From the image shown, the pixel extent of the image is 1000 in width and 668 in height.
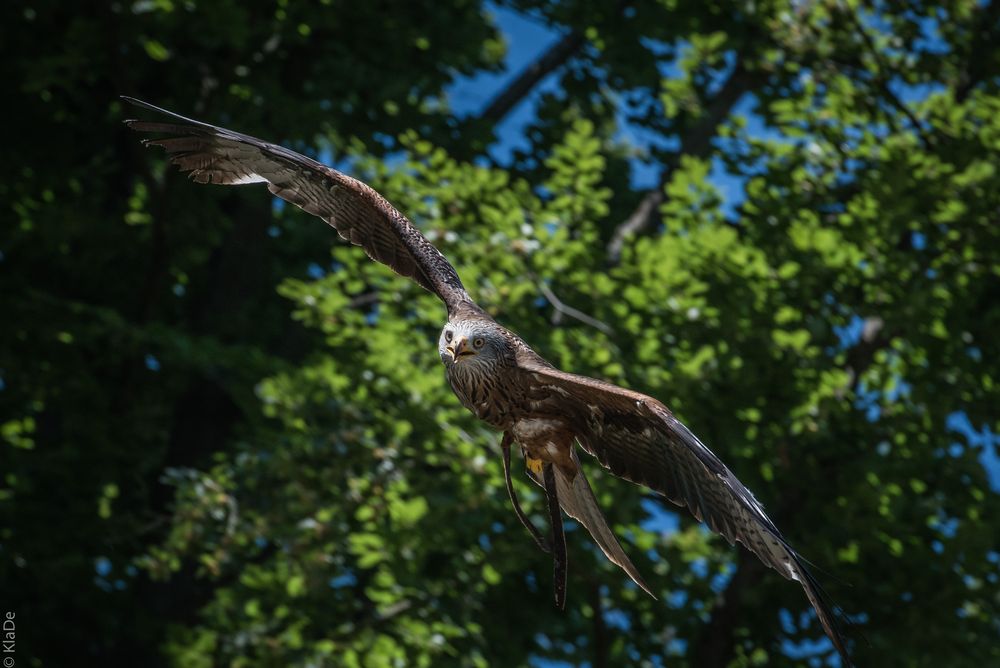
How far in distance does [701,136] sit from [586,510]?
8.18m

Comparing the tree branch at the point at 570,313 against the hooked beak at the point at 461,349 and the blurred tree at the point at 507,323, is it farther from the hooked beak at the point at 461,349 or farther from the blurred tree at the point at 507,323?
the hooked beak at the point at 461,349

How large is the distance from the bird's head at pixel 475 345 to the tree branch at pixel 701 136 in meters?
7.48

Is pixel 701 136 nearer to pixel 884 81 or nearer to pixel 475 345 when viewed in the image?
pixel 884 81

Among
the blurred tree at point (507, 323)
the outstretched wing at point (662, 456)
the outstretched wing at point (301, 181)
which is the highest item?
the outstretched wing at point (662, 456)

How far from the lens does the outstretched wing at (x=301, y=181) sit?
205 inches

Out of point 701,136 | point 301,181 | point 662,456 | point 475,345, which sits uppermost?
point 475,345

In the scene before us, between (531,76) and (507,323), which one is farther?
(531,76)

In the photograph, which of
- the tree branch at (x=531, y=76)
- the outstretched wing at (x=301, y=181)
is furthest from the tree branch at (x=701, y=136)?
the outstretched wing at (x=301, y=181)

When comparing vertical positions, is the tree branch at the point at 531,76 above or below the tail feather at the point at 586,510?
below

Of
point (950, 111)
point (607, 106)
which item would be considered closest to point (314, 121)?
point (607, 106)

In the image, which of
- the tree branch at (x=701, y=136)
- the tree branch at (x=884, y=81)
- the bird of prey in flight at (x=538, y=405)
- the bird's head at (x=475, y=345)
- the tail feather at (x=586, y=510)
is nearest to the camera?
the bird of prey in flight at (x=538, y=405)

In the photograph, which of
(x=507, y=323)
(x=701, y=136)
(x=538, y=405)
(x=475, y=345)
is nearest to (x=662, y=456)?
(x=538, y=405)

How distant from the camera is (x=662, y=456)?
472cm

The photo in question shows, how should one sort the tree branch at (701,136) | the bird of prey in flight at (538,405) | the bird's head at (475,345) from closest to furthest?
the bird of prey in flight at (538,405) → the bird's head at (475,345) → the tree branch at (701,136)
